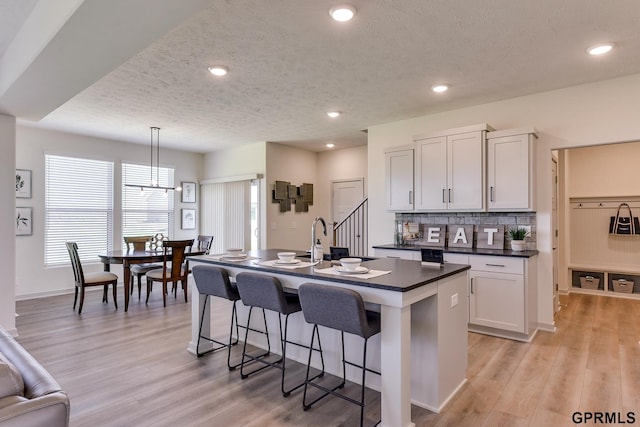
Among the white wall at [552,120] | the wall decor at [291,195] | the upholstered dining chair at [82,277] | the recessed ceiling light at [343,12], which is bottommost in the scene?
the upholstered dining chair at [82,277]

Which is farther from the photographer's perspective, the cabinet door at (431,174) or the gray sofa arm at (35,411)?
the cabinet door at (431,174)

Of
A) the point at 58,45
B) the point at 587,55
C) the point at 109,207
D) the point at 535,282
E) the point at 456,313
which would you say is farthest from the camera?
the point at 109,207

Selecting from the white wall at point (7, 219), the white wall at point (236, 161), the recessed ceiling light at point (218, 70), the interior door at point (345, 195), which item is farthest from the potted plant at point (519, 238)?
the white wall at point (7, 219)

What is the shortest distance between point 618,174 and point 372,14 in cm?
538

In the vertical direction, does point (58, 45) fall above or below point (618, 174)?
above

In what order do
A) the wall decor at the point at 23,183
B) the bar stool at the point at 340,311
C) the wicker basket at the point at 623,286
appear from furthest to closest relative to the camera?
the wall decor at the point at 23,183
the wicker basket at the point at 623,286
the bar stool at the point at 340,311

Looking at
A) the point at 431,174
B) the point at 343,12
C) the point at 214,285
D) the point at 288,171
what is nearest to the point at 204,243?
the point at 288,171

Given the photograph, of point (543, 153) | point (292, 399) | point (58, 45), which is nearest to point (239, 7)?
point (58, 45)

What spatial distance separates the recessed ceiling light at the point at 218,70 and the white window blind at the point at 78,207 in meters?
4.13

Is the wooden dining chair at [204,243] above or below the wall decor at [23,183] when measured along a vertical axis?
below

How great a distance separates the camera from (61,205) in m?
5.88

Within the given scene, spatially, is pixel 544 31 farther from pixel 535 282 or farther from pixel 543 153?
pixel 535 282

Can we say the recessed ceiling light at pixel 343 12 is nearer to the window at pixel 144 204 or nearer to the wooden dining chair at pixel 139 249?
the wooden dining chair at pixel 139 249

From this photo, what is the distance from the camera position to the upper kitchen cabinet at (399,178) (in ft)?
15.4
